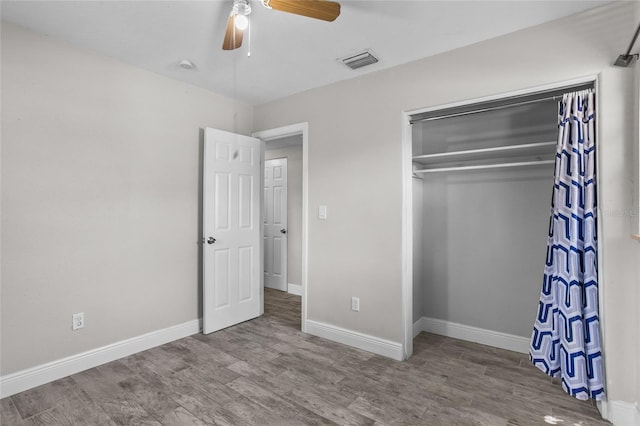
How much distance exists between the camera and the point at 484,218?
317 centimetres

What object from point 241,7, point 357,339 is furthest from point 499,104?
point 357,339

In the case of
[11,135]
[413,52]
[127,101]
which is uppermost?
[413,52]

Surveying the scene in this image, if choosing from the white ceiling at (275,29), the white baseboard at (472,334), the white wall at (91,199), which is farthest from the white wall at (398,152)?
the white wall at (91,199)

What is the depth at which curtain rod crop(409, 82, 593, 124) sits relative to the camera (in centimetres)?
226

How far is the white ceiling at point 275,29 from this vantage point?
6.96ft

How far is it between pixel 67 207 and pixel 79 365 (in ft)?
A: 4.02

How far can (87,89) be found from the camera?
268cm

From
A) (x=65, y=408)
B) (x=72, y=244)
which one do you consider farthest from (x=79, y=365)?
(x=72, y=244)

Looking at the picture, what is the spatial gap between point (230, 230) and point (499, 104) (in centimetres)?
278

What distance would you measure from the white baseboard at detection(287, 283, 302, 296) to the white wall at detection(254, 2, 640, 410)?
159 centimetres

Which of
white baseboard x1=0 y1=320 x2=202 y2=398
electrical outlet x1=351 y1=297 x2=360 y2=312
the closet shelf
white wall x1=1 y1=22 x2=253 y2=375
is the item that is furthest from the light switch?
white baseboard x1=0 y1=320 x2=202 y2=398

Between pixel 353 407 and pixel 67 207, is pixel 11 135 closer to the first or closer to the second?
pixel 67 207

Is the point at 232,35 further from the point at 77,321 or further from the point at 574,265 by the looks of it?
the point at 574,265

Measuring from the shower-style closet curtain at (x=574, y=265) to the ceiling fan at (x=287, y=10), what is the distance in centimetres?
164
